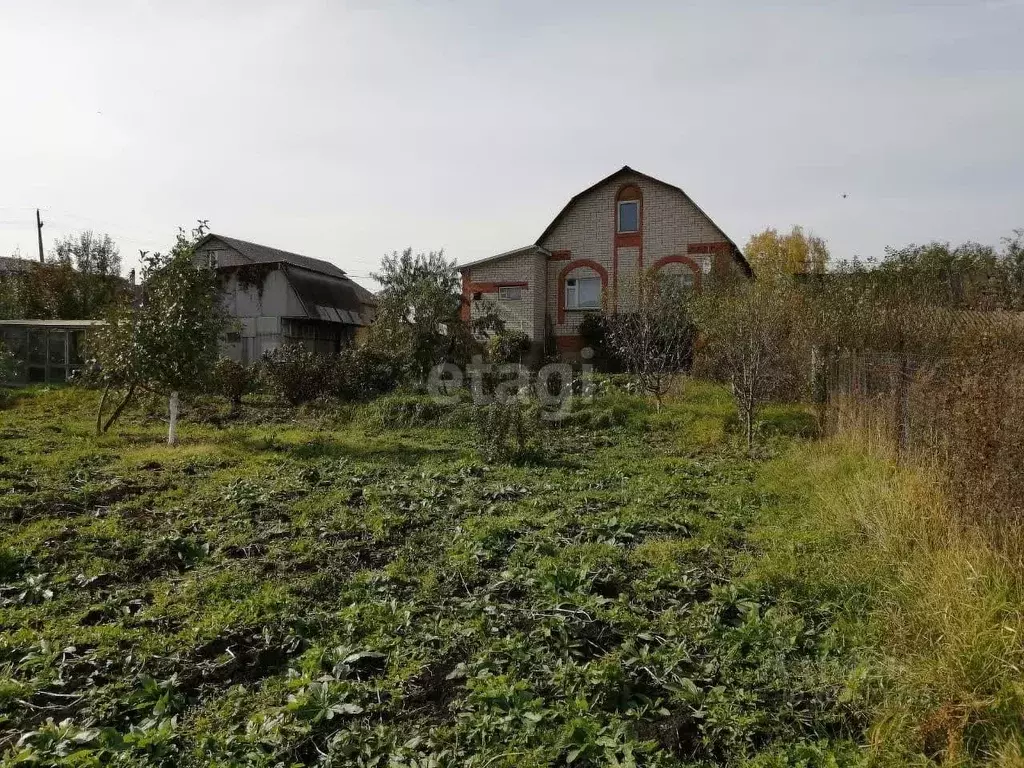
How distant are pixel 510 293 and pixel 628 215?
4.58m

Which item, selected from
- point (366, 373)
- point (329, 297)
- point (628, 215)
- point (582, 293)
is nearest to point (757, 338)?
point (366, 373)

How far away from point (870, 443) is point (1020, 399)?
3.88m

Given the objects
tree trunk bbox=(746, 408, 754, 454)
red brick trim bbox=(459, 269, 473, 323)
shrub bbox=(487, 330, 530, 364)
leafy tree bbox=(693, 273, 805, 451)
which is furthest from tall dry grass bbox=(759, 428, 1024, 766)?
red brick trim bbox=(459, 269, 473, 323)

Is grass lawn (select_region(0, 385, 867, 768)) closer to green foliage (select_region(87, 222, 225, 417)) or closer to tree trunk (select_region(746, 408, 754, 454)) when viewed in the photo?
tree trunk (select_region(746, 408, 754, 454))

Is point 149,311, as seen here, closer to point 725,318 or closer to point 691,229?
point 725,318

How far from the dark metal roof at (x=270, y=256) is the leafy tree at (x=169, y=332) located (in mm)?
12814

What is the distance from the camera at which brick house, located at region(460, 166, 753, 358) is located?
70.4 feet

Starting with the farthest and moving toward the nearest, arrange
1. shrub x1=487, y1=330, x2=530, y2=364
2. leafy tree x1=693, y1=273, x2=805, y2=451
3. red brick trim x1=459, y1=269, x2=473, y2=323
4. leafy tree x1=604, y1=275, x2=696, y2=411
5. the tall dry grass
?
red brick trim x1=459, y1=269, x2=473, y2=323 < shrub x1=487, y1=330, x2=530, y2=364 < leafy tree x1=604, y1=275, x2=696, y2=411 < leafy tree x1=693, y1=273, x2=805, y2=451 < the tall dry grass

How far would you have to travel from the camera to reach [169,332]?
1170 cm

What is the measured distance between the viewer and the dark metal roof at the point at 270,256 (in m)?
25.8

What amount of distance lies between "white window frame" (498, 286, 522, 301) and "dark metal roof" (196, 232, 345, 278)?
8.14 m

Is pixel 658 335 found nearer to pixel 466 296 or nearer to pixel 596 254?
pixel 596 254

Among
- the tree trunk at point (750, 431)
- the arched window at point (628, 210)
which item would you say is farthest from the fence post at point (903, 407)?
the arched window at point (628, 210)

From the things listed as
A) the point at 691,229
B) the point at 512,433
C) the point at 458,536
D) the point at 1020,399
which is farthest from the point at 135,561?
the point at 691,229
